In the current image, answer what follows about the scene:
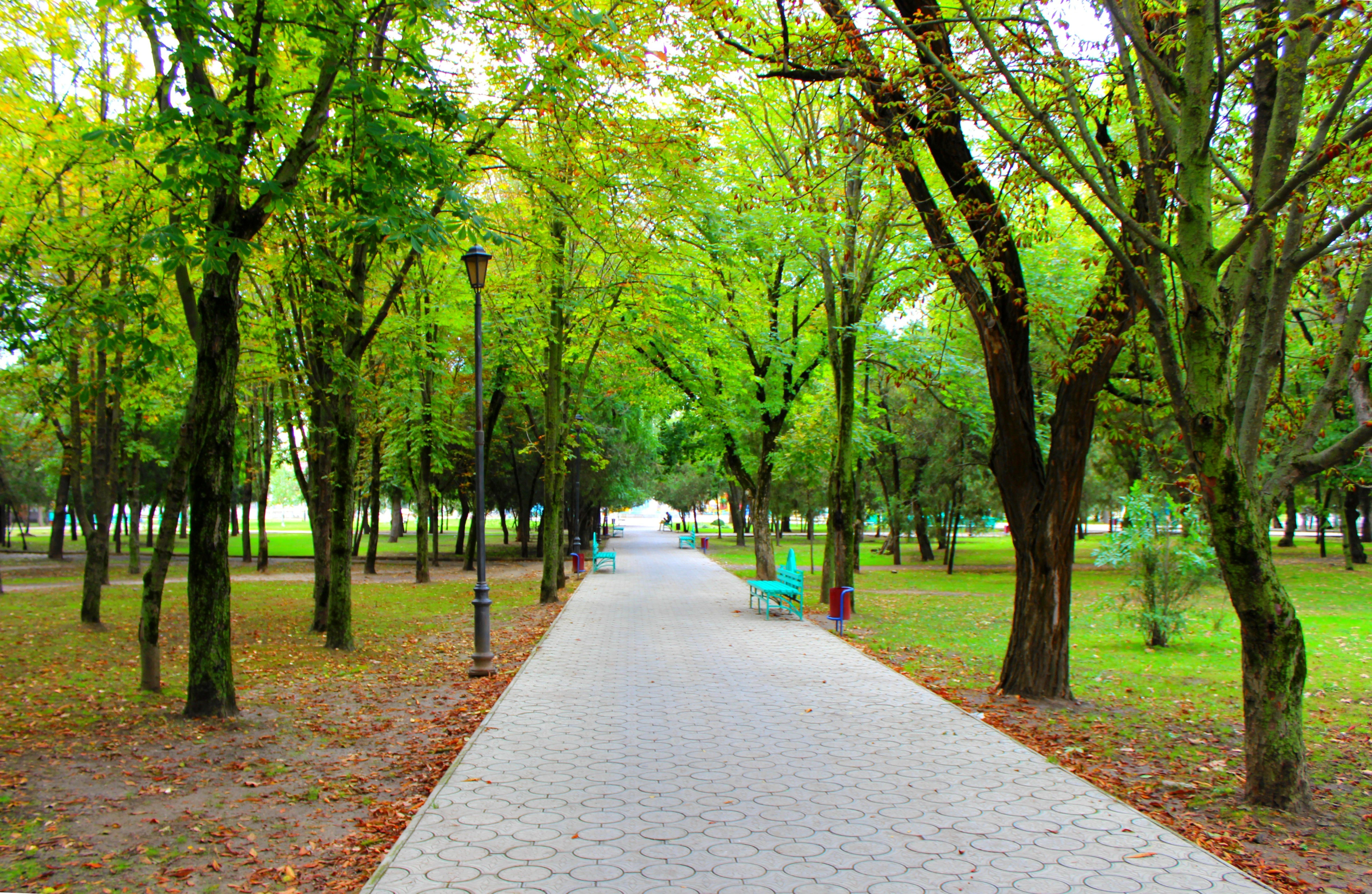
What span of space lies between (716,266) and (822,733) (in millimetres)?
12101

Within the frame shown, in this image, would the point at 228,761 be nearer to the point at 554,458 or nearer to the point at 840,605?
the point at 840,605

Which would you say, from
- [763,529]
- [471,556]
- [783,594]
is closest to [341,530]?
[783,594]

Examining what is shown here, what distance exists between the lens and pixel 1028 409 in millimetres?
8094

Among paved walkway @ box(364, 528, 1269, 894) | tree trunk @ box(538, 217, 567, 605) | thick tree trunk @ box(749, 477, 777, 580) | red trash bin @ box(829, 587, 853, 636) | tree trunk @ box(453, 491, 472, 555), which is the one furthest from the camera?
tree trunk @ box(453, 491, 472, 555)

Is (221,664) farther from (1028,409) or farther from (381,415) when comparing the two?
(381,415)

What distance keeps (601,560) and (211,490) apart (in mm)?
26494

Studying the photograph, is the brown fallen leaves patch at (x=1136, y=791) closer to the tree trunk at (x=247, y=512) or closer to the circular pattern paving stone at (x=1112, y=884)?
the circular pattern paving stone at (x=1112, y=884)

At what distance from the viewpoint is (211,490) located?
23.0 ft

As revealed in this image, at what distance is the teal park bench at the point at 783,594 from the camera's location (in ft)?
52.2

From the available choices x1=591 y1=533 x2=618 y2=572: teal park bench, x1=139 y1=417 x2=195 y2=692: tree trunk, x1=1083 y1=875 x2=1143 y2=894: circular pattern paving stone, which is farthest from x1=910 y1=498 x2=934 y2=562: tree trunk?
x1=1083 y1=875 x2=1143 y2=894: circular pattern paving stone

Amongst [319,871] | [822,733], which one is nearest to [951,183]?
[822,733]

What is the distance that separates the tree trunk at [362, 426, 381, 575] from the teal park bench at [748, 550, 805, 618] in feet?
46.4

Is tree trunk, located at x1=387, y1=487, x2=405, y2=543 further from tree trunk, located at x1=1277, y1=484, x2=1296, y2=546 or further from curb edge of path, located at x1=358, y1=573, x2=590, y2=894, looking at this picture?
tree trunk, located at x1=1277, y1=484, x2=1296, y2=546

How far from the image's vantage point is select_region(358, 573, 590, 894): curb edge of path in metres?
4.04
